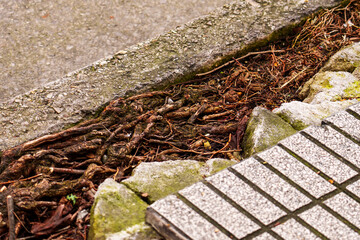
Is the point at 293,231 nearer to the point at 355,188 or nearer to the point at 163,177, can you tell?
the point at 355,188

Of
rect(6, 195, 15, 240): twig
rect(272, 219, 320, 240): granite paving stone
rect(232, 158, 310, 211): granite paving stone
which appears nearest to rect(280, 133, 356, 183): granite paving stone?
rect(232, 158, 310, 211): granite paving stone

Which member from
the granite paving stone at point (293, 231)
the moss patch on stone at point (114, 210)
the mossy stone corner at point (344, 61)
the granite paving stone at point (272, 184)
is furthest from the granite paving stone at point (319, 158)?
the mossy stone corner at point (344, 61)

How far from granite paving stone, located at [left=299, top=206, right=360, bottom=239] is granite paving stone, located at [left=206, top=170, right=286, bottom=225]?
10cm

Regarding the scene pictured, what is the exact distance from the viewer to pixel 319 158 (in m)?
1.93

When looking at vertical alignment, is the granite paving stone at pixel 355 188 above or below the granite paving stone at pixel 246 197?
below

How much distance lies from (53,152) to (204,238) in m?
0.96

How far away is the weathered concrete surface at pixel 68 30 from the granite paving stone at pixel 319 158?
1565 millimetres

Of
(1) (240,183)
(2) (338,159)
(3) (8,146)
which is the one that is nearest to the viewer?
(1) (240,183)

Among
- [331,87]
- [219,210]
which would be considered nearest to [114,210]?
[219,210]

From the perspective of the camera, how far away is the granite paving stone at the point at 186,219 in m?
1.61

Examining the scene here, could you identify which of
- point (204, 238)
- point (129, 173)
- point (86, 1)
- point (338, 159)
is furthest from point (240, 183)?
point (86, 1)

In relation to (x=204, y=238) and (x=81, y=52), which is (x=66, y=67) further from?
(x=204, y=238)

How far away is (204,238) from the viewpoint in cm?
160

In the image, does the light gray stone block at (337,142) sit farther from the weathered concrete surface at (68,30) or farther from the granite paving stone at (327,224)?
the weathered concrete surface at (68,30)
